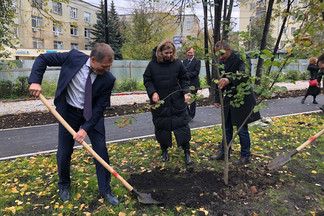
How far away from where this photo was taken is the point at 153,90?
13.1 ft

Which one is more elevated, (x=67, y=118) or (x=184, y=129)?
(x=67, y=118)

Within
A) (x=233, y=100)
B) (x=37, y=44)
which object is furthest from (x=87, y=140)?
(x=37, y=44)

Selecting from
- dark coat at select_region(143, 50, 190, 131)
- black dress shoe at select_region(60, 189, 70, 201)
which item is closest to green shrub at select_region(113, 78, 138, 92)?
dark coat at select_region(143, 50, 190, 131)

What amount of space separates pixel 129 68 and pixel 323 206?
18.1 meters

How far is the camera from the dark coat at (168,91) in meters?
4.00

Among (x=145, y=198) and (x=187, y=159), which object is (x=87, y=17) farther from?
(x=145, y=198)

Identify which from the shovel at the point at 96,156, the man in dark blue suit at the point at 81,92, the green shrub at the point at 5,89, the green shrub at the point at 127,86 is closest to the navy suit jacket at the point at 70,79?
the man in dark blue suit at the point at 81,92

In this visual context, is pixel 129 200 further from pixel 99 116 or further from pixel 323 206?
pixel 323 206

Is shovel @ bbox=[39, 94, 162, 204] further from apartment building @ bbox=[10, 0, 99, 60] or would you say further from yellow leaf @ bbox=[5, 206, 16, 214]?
apartment building @ bbox=[10, 0, 99, 60]

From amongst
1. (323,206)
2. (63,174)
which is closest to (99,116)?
(63,174)

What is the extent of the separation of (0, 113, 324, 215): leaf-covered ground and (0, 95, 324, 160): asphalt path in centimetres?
76

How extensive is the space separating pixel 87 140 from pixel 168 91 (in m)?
2.88

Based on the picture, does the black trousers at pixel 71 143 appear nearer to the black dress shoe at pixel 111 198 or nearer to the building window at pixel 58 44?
the black dress shoe at pixel 111 198

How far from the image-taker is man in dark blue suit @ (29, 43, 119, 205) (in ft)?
9.11
